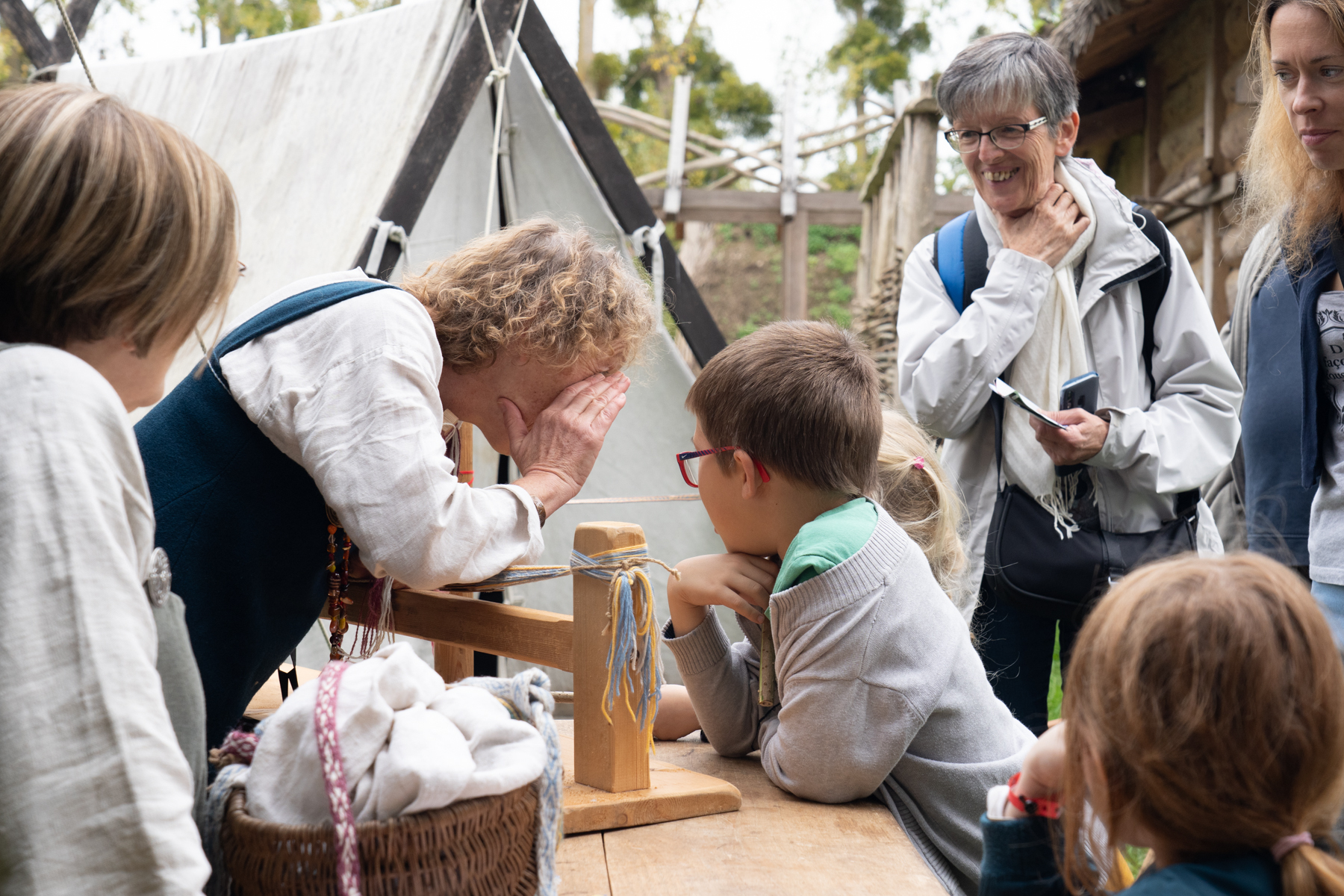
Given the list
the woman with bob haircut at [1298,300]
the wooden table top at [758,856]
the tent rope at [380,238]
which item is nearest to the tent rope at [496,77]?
the tent rope at [380,238]

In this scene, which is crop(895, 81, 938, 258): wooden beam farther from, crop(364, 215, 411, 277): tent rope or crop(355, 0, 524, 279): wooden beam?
crop(364, 215, 411, 277): tent rope

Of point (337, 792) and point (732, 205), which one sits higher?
point (732, 205)

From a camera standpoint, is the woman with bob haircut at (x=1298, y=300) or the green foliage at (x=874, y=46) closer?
the woman with bob haircut at (x=1298, y=300)

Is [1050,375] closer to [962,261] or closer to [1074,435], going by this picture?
[1074,435]

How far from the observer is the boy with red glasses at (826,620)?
1.39 metres

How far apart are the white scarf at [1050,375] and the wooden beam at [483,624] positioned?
1017 mm

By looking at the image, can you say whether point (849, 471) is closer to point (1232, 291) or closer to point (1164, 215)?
point (1232, 291)

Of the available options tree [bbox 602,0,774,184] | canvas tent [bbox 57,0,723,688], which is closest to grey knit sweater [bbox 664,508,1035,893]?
canvas tent [bbox 57,0,723,688]

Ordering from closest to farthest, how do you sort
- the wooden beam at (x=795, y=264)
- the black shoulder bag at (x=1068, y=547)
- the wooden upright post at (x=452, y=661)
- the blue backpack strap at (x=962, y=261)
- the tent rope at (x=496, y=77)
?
1. the wooden upright post at (x=452, y=661)
2. the black shoulder bag at (x=1068, y=547)
3. the blue backpack strap at (x=962, y=261)
4. the tent rope at (x=496, y=77)
5. the wooden beam at (x=795, y=264)

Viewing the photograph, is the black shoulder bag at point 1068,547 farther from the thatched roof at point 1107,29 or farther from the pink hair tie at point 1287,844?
the thatched roof at point 1107,29

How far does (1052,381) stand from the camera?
2.11 m

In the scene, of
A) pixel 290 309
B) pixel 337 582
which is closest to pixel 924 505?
pixel 337 582

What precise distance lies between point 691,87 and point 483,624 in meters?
13.0

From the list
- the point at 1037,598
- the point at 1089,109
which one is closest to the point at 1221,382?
the point at 1037,598
